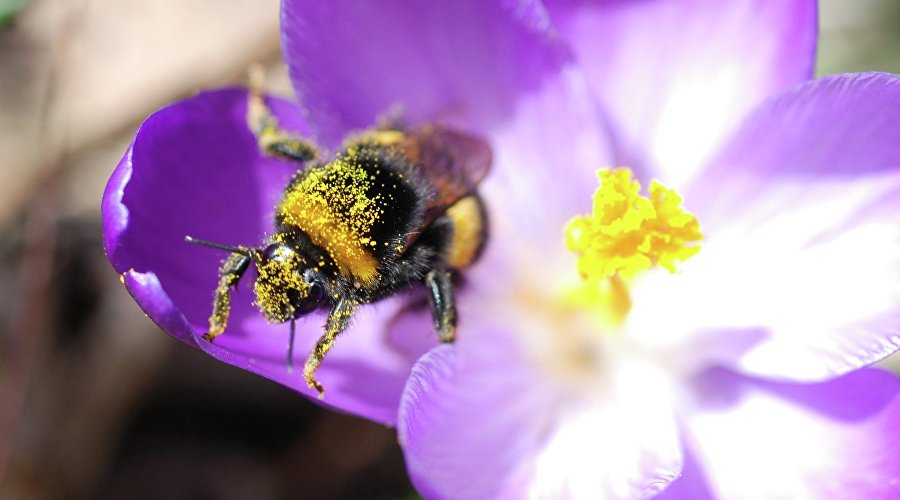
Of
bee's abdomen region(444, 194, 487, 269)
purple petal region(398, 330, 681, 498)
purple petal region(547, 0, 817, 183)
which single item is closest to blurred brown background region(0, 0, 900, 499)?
purple petal region(398, 330, 681, 498)

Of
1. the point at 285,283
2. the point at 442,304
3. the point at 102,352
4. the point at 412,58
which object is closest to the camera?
the point at 285,283

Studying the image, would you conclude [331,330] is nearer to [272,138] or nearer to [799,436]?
[272,138]

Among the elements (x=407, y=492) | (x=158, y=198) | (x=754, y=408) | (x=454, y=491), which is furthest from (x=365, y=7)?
(x=407, y=492)

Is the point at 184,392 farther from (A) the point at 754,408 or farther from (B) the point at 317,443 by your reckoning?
(A) the point at 754,408

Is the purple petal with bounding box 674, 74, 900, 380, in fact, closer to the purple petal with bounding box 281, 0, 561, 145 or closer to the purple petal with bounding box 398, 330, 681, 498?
the purple petal with bounding box 398, 330, 681, 498

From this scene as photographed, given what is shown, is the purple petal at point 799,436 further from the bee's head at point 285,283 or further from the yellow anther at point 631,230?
the bee's head at point 285,283

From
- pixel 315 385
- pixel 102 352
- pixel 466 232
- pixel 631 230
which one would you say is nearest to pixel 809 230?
pixel 631 230

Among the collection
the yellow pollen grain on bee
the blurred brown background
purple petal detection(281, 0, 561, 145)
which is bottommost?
the blurred brown background
